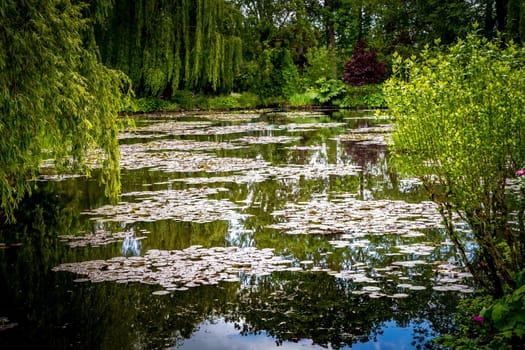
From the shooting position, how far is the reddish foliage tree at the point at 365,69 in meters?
30.3

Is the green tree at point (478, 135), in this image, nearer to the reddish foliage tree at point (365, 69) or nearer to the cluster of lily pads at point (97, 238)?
the cluster of lily pads at point (97, 238)

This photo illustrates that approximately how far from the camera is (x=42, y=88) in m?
4.08

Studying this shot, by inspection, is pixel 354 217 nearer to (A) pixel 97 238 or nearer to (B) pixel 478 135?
(A) pixel 97 238

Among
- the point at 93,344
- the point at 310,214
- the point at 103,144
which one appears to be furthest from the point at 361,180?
the point at 93,344

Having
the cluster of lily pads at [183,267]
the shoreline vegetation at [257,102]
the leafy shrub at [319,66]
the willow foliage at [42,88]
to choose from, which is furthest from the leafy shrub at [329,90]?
the willow foliage at [42,88]

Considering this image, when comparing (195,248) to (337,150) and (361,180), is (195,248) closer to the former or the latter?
(361,180)

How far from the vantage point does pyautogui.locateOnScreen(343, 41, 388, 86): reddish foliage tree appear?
30.3 metres

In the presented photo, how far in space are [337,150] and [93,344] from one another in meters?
9.96

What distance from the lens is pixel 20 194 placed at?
4715 millimetres

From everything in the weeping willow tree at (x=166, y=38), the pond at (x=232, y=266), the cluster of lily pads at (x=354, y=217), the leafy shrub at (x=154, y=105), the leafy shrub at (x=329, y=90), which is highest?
the weeping willow tree at (x=166, y=38)

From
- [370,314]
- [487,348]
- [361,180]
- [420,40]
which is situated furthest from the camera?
[420,40]

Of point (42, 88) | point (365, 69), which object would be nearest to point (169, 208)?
point (42, 88)

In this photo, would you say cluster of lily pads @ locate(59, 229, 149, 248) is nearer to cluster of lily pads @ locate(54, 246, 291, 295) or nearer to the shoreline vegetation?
cluster of lily pads @ locate(54, 246, 291, 295)

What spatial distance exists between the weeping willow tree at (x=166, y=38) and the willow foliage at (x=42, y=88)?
257cm
